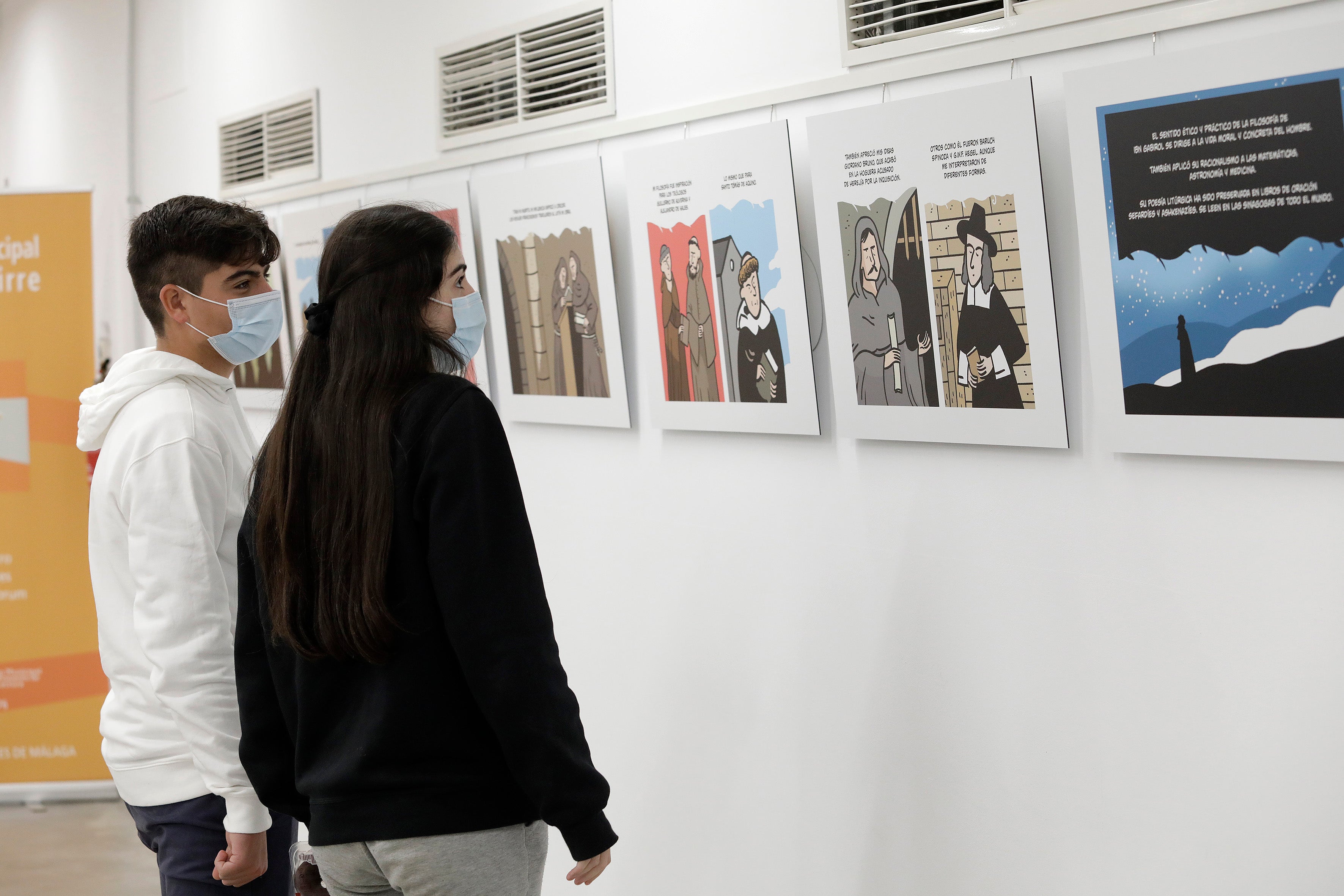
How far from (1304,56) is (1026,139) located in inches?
18.5

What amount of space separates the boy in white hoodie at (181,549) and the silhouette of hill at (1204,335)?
1663 millimetres

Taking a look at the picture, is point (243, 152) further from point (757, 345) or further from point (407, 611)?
point (407, 611)

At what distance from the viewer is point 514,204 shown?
3141mm

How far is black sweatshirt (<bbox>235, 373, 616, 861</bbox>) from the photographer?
144cm

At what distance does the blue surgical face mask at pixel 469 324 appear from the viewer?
193cm

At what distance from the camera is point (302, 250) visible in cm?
408

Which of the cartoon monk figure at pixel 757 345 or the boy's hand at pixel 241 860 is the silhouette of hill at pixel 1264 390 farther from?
the boy's hand at pixel 241 860

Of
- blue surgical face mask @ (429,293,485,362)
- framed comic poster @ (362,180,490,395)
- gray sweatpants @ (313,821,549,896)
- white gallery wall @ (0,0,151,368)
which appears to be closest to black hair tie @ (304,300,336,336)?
blue surgical face mask @ (429,293,485,362)

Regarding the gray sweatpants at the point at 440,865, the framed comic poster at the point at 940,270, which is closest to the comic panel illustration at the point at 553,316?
the framed comic poster at the point at 940,270

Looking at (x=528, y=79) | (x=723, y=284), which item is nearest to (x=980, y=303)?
(x=723, y=284)

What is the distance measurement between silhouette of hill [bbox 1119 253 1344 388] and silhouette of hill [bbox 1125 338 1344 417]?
28 millimetres

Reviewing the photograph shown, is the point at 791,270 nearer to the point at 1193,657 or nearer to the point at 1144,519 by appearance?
the point at 1144,519

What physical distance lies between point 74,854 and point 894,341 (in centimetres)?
398

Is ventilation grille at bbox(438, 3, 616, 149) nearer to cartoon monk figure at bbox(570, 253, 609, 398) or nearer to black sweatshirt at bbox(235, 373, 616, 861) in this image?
cartoon monk figure at bbox(570, 253, 609, 398)
